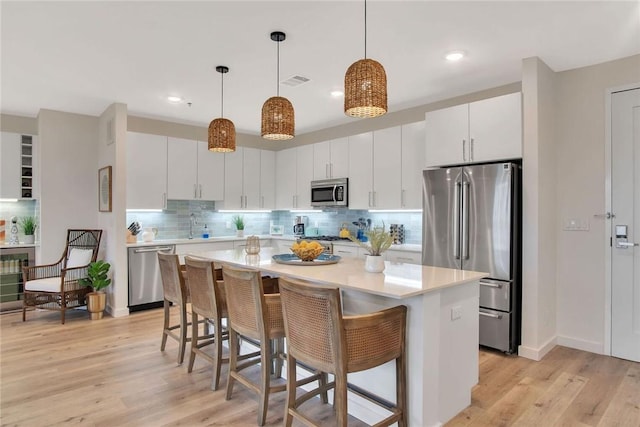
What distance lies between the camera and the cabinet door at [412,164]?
4.53 meters

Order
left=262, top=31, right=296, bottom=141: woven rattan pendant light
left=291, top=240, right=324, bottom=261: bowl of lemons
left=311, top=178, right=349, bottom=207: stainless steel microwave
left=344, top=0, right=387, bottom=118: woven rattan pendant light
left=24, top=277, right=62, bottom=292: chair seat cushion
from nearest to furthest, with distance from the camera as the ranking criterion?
left=344, top=0, right=387, bottom=118: woven rattan pendant light
left=262, top=31, right=296, bottom=141: woven rattan pendant light
left=291, top=240, right=324, bottom=261: bowl of lemons
left=24, top=277, right=62, bottom=292: chair seat cushion
left=311, top=178, right=349, bottom=207: stainless steel microwave

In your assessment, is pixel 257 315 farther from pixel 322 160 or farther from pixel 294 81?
pixel 322 160

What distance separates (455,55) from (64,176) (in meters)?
5.05

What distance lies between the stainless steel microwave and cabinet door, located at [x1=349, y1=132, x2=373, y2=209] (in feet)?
0.28

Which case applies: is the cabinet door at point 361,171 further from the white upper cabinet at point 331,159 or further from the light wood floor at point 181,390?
the light wood floor at point 181,390

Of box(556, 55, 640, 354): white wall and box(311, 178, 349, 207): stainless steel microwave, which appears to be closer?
box(556, 55, 640, 354): white wall

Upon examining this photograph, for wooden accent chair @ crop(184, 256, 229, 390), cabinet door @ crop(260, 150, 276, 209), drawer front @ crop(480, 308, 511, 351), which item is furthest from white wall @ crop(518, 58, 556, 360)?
cabinet door @ crop(260, 150, 276, 209)

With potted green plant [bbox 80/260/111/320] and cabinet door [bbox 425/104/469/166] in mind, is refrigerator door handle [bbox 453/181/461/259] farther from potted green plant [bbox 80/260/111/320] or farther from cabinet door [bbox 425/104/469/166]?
potted green plant [bbox 80/260/111/320]

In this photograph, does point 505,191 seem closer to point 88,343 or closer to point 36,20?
point 36,20

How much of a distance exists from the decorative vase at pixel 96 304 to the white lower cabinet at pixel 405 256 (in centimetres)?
353

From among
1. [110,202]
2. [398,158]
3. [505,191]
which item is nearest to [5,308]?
[110,202]

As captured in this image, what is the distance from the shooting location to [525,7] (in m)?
2.54

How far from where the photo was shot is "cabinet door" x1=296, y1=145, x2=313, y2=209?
19.7 ft

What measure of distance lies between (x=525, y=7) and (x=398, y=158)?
92.5 inches
